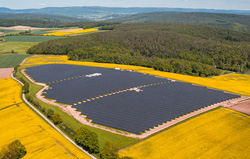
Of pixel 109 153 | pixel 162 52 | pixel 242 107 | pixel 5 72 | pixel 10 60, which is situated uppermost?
pixel 162 52

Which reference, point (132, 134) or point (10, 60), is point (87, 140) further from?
point (10, 60)

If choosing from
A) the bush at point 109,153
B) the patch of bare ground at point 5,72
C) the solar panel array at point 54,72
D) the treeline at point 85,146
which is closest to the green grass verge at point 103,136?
the treeline at point 85,146

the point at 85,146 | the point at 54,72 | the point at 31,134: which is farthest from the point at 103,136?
the point at 54,72

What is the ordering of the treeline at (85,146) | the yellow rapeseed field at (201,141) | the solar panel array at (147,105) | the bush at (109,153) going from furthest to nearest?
1. the solar panel array at (147,105)
2. the yellow rapeseed field at (201,141)
3. the treeline at (85,146)
4. the bush at (109,153)

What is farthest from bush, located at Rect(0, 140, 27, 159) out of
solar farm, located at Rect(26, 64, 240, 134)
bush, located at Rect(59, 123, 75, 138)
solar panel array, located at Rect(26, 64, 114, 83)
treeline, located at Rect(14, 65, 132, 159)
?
solar panel array, located at Rect(26, 64, 114, 83)

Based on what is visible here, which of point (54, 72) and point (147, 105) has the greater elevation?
point (54, 72)

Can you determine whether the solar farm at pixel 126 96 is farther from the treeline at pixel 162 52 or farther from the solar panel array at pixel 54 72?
the treeline at pixel 162 52

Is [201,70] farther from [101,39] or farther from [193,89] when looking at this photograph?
[101,39]
